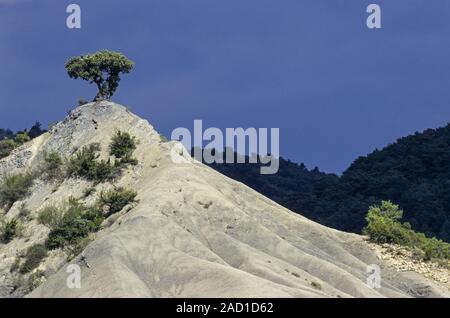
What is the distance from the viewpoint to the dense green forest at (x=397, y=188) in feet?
538

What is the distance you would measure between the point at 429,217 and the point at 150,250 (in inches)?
3299

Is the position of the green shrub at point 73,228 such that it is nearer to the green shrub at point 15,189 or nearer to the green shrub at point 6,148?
the green shrub at point 15,189

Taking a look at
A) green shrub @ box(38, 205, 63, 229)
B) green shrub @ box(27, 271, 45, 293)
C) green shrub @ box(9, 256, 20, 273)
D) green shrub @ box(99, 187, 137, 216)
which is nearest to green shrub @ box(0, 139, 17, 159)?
green shrub @ box(38, 205, 63, 229)

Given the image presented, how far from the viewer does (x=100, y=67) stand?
11306 cm

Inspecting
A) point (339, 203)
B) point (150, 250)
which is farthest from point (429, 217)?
point (150, 250)

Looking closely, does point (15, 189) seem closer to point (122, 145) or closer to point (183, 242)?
point (122, 145)

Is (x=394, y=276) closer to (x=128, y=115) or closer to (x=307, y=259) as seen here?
(x=307, y=259)

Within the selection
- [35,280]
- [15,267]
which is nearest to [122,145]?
[15,267]

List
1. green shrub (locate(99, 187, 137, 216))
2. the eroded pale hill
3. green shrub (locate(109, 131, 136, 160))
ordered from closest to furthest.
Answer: the eroded pale hill
green shrub (locate(99, 187, 137, 216))
green shrub (locate(109, 131, 136, 160))

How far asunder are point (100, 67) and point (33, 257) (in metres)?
22.7

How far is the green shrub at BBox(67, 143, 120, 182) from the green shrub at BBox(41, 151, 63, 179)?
1.33m

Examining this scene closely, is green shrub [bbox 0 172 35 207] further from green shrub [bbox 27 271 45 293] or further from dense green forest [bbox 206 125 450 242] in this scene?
dense green forest [bbox 206 125 450 242]

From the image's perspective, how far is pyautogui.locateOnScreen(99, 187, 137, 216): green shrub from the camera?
97.2 m
